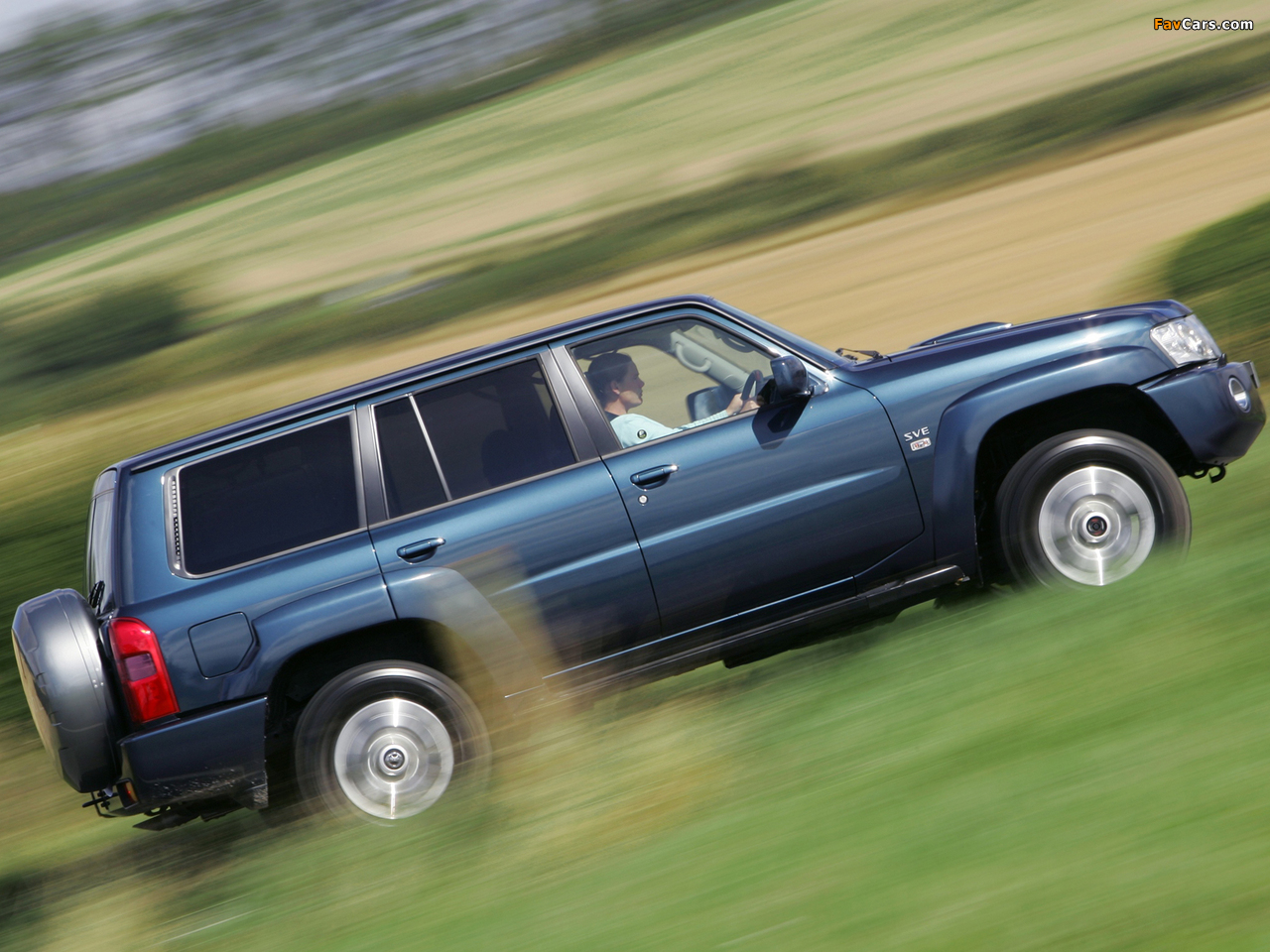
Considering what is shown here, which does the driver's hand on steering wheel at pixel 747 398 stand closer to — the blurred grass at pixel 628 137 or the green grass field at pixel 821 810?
the green grass field at pixel 821 810

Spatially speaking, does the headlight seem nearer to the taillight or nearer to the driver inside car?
the driver inside car

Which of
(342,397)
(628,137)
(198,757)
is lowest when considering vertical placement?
(198,757)

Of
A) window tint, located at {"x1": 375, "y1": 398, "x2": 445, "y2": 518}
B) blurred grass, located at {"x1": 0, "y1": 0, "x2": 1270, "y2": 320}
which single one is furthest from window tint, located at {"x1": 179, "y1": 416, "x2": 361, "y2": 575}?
blurred grass, located at {"x1": 0, "y1": 0, "x2": 1270, "y2": 320}

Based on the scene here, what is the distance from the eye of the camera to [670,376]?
5660 millimetres

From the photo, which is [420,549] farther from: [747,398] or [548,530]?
[747,398]

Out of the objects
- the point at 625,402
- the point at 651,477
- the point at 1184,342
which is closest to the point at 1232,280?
the point at 1184,342

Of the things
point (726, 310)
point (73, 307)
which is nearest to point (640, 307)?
point (726, 310)

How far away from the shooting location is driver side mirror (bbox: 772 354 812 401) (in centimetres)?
526

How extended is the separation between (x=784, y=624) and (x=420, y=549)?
4.88 ft

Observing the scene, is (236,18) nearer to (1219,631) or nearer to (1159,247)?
(1159,247)

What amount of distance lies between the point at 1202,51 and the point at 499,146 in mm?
16231

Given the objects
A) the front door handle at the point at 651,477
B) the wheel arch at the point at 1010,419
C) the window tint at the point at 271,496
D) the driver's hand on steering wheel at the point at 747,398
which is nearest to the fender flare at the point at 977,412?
the wheel arch at the point at 1010,419

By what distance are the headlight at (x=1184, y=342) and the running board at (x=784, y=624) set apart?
4.18ft

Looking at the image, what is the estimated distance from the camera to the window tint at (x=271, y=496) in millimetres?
5199
